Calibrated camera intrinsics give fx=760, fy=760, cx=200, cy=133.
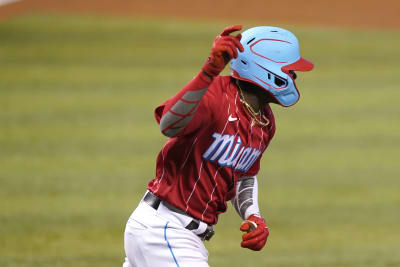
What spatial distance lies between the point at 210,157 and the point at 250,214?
0.60 meters

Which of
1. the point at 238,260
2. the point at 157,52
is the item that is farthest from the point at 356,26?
the point at 238,260

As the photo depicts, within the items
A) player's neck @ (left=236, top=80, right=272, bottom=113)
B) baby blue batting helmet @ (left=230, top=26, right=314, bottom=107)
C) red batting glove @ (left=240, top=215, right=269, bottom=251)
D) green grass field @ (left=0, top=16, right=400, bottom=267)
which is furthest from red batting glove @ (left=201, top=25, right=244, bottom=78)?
green grass field @ (left=0, top=16, right=400, bottom=267)

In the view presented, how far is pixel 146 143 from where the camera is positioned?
1181 cm

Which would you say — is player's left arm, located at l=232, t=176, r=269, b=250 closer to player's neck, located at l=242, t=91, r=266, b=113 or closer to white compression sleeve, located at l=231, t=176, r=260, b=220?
white compression sleeve, located at l=231, t=176, r=260, b=220

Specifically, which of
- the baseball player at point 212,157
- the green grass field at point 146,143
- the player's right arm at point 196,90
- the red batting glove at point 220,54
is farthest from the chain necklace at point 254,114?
the green grass field at point 146,143

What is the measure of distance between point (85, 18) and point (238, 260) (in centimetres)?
1203

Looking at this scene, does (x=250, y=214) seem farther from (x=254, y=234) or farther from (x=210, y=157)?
(x=210, y=157)

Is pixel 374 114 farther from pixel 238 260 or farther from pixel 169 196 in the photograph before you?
pixel 169 196

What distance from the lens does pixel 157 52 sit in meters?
16.6

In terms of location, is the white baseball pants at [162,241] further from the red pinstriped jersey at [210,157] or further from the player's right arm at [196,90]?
the player's right arm at [196,90]

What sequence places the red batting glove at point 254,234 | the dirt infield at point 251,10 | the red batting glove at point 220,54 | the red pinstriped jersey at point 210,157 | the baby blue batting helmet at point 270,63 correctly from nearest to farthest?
the red batting glove at point 220,54
the red pinstriped jersey at point 210,157
the baby blue batting helmet at point 270,63
the red batting glove at point 254,234
the dirt infield at point 251,10

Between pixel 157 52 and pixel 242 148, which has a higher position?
pixel 157 52

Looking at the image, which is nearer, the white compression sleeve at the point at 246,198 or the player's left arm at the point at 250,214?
the player's left arm at the point at 250,214

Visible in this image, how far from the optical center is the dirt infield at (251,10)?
19.0 metres
